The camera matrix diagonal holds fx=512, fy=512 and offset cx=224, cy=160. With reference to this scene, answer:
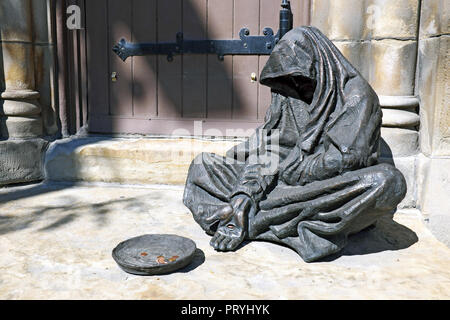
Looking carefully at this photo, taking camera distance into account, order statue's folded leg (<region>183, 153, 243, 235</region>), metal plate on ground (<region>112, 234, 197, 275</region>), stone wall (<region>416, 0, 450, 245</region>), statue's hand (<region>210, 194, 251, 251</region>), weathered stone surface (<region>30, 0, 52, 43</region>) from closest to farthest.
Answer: metal plate on ground (<region>112, 234, 197, 275</region>) < statue's hand (<region>210, 194, 251, 251</region>) < statue's folded leg (<region>183, 153, 243, 235</region>) < stone wall (<region>416, 0, 450, 245</region>) < weathered stone surface (<region>30, 0, 52, 43</region>)

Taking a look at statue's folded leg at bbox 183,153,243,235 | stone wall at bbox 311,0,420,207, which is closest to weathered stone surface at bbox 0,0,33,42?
statue's folded leg at bbox 183,153,243,235

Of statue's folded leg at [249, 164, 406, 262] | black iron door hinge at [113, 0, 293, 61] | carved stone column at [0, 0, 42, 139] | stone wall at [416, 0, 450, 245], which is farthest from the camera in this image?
carved stone column at [0, 0, 42, 139]

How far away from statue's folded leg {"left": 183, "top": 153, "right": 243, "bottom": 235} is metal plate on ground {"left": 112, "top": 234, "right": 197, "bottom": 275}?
409 mm

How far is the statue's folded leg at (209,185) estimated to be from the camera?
3473mm

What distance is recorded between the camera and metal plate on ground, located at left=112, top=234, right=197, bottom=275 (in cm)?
274

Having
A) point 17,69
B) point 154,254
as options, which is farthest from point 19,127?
point 154,254

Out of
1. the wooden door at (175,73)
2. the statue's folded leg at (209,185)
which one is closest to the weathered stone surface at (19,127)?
the wooden door at (175,73)

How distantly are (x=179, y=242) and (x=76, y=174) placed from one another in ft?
6.64

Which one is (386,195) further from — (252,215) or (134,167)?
(134,167)

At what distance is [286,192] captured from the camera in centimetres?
321

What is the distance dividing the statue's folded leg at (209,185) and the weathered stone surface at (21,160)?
178cm

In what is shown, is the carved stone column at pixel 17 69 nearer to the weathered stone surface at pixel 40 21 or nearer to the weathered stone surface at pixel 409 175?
the weathered stone surface at pixel 40 21

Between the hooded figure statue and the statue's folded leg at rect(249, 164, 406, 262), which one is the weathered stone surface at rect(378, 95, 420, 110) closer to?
the hooded figure statue

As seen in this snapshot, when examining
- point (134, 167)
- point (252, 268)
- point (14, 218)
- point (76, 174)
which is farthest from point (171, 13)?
point (252, 268)
